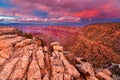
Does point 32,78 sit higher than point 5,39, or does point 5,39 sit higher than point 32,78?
point 5,39

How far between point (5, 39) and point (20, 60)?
1055 cm

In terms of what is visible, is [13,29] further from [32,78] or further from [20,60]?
[32,78]

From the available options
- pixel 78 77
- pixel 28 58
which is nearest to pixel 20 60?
pixel 28 58

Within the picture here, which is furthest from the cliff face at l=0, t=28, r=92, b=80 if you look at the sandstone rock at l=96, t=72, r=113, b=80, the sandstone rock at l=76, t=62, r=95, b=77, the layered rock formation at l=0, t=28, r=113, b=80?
the sandstone rock at l=96, t=72, r=113, b=80

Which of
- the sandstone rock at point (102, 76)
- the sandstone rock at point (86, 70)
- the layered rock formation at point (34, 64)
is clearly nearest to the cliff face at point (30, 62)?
the layered rock formation at point (34, 64)

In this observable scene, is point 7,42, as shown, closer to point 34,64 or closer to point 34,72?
point 34,64

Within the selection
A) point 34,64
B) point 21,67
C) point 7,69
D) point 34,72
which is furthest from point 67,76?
point 7,69

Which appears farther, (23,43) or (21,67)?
(23,43)

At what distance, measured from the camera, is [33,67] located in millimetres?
48781

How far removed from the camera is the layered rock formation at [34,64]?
46719 mm

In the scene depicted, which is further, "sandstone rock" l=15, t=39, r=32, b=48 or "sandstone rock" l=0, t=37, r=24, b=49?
"sandstone rock" l=15, t=39, r=32, b=48

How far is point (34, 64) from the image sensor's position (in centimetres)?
4981

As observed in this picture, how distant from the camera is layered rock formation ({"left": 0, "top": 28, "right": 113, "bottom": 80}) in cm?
4672

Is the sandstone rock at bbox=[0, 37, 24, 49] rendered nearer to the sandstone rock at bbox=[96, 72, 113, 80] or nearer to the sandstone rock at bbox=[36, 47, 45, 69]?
the sandstone rock at bbox=[36, 47, 45, 69]
